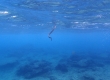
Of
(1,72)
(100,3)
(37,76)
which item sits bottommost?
(1,72)

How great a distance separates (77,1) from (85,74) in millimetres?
8795

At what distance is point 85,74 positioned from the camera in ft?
54.0

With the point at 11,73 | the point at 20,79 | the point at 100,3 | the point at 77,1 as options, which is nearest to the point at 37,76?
the point at 20,79

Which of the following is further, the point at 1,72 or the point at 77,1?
the point at 1,72

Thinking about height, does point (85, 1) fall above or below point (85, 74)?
above

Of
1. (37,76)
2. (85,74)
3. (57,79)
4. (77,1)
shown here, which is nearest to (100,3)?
(77,1)

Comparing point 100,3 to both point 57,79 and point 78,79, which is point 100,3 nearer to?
point 78,79

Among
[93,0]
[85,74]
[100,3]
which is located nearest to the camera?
[93,0]

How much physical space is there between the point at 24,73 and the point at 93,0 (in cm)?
1247

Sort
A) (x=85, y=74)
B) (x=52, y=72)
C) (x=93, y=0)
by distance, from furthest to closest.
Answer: (x=52, y=72), (x=85, y=74), (x=93, y=0)

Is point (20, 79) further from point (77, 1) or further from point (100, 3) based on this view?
point (100, 3)

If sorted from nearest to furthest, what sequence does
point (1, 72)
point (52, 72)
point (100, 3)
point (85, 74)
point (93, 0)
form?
point (93, 0), point (100, 3), point (85, 74), point (52, 72), point (1, 72)

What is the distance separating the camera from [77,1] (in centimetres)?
1470

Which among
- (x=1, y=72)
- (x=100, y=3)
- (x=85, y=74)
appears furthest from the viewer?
(x=1, y=72)
